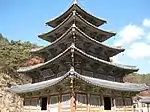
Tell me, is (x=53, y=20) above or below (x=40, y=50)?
above

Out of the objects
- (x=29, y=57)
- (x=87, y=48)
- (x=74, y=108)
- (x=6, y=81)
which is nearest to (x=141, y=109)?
(x=29, y=57)

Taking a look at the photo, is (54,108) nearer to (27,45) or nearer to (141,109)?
(27,45)

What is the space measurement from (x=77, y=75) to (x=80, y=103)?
2.77m

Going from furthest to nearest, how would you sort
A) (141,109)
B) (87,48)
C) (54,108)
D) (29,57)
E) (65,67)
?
(141,109) < (29,57) < (87,48) < (65,67) < (54,108)

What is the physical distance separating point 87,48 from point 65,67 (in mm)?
3426

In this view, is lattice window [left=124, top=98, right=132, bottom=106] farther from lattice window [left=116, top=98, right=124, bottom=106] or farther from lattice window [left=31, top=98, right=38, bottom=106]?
lattice window [left=31, top=98, right=38, bottom=106]

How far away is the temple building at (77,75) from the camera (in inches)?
693

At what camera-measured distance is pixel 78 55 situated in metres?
19.1

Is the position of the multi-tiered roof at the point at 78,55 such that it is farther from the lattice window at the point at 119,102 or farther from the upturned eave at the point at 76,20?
the lattice window at the point at 119,102

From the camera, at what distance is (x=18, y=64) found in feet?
141

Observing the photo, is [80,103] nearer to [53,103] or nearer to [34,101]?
Result: [53,103]

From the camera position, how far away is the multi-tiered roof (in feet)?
63.8

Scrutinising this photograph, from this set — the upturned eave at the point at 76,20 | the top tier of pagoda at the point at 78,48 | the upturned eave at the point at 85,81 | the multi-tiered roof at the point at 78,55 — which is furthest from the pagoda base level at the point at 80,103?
the upturned eave at the point at 76,20

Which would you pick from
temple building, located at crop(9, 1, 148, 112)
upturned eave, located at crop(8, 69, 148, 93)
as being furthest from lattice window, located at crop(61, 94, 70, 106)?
upturned eave, located at crop(8, 69, 148, 93)
